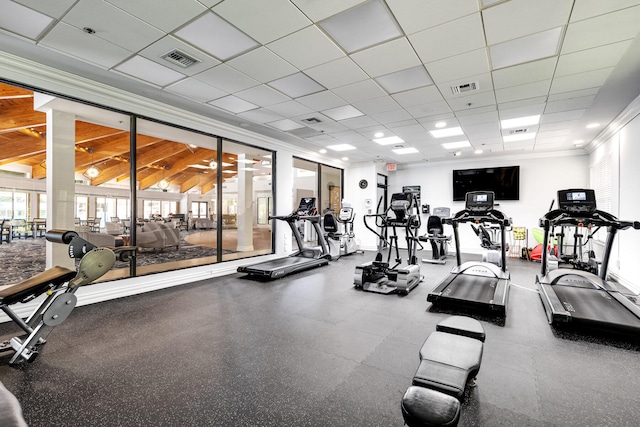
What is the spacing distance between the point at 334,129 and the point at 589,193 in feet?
14.9

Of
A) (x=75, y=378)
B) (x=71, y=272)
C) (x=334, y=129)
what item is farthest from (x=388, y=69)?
(x=75, y=378)

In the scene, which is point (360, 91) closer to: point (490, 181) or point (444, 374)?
point (444, 374)

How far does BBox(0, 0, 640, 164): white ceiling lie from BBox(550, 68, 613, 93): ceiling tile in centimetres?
3

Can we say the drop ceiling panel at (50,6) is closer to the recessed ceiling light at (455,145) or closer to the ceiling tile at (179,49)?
the ceiling tile at (179,49)

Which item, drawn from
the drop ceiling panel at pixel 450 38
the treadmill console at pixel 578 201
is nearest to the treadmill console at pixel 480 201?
the treadmill console at pixel 578 201

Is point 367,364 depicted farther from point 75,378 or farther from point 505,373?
point 75,378

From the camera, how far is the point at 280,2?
2.64 metres

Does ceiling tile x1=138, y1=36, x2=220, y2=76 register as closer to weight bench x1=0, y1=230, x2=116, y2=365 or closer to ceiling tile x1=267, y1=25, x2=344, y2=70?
ceiling tile x1=267, y1=25, x2=344, y2=70

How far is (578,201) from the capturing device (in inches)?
177


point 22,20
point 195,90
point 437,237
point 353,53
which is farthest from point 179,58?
point 437,237

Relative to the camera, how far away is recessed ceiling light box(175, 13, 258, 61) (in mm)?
2939

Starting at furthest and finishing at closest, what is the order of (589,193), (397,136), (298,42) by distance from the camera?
(397,136), (589,193), (298,42)

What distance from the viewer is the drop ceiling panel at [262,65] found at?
3.52 meters

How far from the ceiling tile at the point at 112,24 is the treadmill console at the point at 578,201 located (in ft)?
19.2
